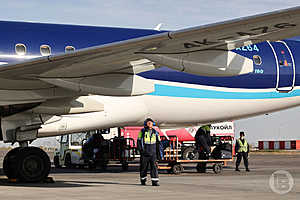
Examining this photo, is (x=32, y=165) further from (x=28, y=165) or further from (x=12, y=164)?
(x=12, y=164)

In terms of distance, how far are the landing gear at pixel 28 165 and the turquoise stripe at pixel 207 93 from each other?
4.42 metres

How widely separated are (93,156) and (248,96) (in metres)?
8.16

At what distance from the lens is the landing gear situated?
52.7ft

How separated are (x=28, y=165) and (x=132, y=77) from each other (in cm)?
420

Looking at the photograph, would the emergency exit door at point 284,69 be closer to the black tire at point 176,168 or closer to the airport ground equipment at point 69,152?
the black tire at point 176,168

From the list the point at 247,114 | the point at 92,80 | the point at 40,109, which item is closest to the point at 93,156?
the point at 247,114

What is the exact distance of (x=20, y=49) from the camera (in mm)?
17219

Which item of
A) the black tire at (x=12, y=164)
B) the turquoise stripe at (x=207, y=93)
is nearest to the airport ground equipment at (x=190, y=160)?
the turquoise stripe at (x=207, y=93)

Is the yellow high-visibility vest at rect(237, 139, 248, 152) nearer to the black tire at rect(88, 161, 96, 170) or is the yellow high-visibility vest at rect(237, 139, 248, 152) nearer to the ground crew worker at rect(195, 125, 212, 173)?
the ground crew worker at rect(195, 125, 212, 173)

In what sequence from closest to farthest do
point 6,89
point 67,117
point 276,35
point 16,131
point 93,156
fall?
point 276,35 → point 6,89 → point 16,131 → point 67,117 → point 93,156

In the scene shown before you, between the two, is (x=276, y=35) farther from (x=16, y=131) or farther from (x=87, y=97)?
(x=16, y=131)

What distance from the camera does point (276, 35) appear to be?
12133 mm

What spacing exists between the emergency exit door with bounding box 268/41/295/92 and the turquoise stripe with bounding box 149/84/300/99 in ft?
1.00

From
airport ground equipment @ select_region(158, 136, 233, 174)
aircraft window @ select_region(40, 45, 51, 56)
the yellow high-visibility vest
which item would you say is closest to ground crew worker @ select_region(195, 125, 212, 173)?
airport ground equipment @ select_region(158, 136, 233, 174)
